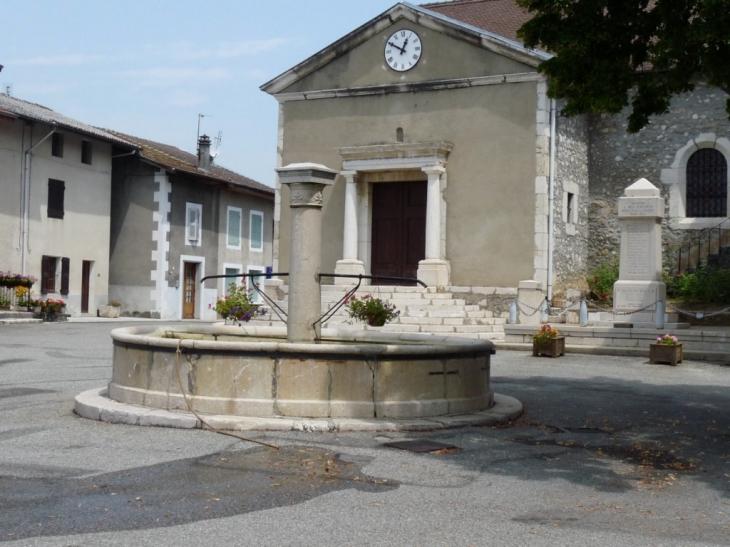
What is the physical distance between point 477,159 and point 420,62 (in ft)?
9.74

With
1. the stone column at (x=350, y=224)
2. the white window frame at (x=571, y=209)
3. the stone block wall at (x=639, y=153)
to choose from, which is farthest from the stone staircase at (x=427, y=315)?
the stone block wall at (x=639, y=153)

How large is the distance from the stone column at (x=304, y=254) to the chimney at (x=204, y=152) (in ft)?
88.6

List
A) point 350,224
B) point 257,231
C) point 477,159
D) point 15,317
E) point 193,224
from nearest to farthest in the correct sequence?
point 477,159, point 350,224, point 15,317, point 193,224, point 257,231

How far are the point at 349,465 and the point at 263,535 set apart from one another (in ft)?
6.16

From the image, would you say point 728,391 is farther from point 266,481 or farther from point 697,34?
point 266,481

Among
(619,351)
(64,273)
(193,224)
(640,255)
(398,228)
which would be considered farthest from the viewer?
(193,224)

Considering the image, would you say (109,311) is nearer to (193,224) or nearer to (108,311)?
(108,311)

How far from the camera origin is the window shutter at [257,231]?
37.8 metres

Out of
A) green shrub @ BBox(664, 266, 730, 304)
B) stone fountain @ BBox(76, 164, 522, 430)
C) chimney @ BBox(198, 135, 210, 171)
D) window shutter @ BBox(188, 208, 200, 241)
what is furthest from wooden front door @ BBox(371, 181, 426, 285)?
stone fountain @ BBox(76, 164, 522, 430)

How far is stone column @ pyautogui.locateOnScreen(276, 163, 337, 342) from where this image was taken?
9428 millimetres

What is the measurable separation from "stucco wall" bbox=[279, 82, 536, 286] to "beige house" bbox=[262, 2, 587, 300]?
1.1 inches

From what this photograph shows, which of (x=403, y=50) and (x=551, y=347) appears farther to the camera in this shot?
(x=403, y=50)

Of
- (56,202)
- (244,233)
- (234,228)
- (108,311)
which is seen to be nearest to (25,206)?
(56,202)

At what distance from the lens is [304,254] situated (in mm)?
9422
